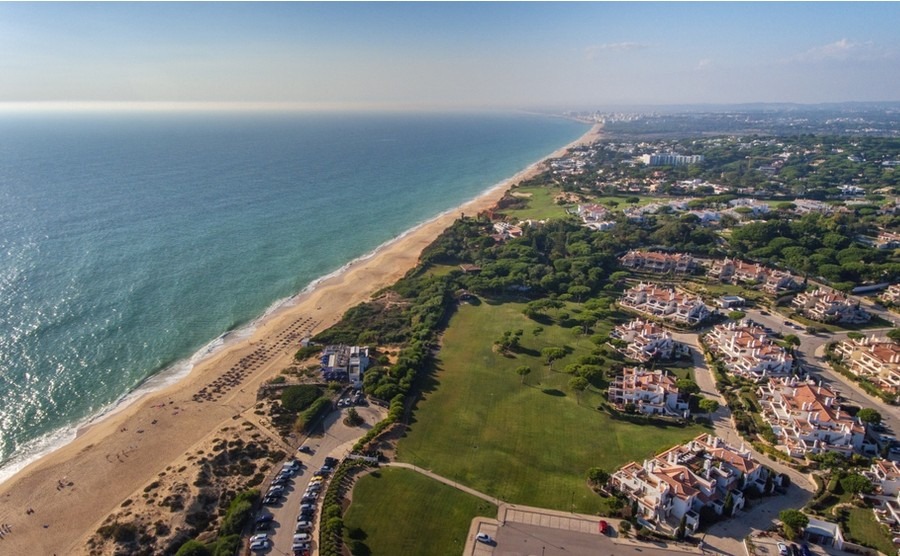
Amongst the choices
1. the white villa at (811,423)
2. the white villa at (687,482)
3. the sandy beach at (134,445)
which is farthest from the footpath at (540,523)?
the sandy beach at (134,445)

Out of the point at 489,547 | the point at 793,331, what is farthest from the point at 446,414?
the point at 793,331

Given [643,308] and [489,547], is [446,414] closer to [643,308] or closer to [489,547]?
[489,547]

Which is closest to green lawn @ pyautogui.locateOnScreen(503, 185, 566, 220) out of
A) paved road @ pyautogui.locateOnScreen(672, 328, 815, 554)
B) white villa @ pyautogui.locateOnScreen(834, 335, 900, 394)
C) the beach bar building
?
white villa @ pyautogui.locateOnScreen(834, 335, 900, 394)

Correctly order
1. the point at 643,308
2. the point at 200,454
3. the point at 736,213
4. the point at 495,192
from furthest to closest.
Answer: the point at 495,192 < the point at 736,213 < the point at 643,308 < the point at 200,454

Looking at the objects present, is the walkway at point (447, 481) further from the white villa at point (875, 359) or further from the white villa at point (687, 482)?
the white villa at point (875, 359)

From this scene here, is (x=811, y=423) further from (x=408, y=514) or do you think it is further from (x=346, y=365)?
(x=346, y=365)

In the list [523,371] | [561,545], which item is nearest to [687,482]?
[561,545]
